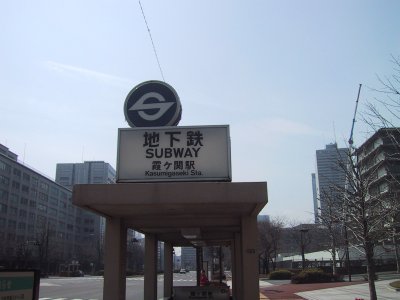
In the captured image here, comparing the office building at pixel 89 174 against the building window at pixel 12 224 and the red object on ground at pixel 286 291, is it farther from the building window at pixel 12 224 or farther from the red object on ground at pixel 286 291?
the red object on ground at pixel 286 291

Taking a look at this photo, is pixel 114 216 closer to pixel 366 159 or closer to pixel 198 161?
pixel 198 161

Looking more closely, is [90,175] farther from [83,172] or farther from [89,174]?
[83,172]

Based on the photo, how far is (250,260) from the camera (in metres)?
12.1

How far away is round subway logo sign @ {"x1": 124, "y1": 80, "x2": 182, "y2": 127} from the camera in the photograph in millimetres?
12984

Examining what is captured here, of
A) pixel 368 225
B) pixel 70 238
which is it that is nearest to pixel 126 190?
pixel 368 225

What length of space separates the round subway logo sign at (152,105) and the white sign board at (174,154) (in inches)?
24.3

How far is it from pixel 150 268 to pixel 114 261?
7147 millimetres

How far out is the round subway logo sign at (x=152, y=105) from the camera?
13.0m

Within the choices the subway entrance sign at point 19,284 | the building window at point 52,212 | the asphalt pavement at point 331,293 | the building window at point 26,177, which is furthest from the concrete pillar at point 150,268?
the building window at point 52,212

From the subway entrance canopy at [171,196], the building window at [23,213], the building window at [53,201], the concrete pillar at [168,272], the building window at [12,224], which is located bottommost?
the concrete pillar at [168,272]

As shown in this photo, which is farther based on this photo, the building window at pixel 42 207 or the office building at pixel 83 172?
the office building at pixel 83 172

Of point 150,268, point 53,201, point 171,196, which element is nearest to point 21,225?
point 53,201

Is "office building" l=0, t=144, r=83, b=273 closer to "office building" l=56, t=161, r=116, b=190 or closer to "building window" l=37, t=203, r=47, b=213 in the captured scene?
"building window" l=37, t=203, r=47, b=213

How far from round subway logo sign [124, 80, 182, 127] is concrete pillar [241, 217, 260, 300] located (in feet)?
11.4
